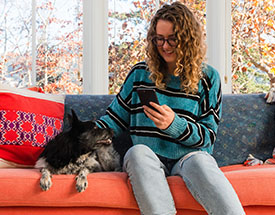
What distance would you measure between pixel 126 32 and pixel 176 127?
1.88 metres

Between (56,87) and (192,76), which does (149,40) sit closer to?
(192,76)

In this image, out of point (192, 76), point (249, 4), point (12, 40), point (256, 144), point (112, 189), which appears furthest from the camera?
point (249, 4)

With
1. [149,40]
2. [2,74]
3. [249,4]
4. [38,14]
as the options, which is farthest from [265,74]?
[2,74]

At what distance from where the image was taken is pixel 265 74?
11.9 ft

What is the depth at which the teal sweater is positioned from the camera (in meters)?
1.98

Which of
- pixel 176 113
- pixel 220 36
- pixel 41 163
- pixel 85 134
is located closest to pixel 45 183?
pixel 41 163

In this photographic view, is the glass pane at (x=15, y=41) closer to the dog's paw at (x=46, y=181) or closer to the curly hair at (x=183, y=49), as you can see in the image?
the curly hair at (x=183, y=49)

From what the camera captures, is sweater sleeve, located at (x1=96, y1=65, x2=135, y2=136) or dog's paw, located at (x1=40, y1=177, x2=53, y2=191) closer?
dog's paw, located at (x1=40, y1=177, x2=53, y2=191)

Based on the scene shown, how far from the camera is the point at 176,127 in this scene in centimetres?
186

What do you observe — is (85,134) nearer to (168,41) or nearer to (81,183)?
(81,183)

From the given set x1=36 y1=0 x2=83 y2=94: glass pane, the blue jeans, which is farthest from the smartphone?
x1=36 y1=0 x2=83 y2=94: glass pane

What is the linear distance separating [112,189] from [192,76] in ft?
2.61

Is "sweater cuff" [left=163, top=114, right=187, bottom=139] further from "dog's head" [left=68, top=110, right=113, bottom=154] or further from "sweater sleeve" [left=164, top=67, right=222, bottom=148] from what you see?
"dog's head" [left=68, top=110, right=113, bottom=154]

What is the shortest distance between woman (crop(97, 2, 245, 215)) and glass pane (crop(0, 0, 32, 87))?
148cm
